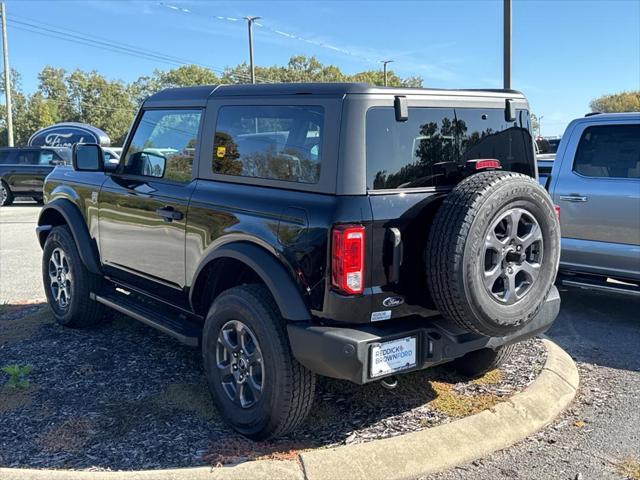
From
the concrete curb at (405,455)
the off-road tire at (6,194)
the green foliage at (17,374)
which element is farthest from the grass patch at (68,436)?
the off-road tire at (6,194)

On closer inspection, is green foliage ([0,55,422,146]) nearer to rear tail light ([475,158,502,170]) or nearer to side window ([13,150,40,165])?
side window ([13,150,40,165])

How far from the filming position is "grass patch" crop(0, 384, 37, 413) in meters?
3.86

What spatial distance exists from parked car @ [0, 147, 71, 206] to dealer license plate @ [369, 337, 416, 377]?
17.3 metres

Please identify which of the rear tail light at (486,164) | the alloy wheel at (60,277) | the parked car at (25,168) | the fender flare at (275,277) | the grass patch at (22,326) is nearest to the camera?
the fender flare at (275,277)

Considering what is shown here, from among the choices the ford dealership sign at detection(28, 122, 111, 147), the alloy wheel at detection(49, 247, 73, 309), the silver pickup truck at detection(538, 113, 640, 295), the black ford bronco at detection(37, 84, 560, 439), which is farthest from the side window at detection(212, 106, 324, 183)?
the ford dealership sign at detection(28, 122, 111, 147)

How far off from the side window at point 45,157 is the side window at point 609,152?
1618 cm

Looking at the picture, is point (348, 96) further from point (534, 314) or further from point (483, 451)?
point (483, 451)

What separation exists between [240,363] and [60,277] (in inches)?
106

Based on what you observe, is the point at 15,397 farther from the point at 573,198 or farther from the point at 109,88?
the point at 109,88

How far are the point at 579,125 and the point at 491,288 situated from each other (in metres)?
4.00

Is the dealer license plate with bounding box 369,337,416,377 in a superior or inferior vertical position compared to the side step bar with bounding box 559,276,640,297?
superior

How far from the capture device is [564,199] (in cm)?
630

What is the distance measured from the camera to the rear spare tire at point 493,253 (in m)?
3.03

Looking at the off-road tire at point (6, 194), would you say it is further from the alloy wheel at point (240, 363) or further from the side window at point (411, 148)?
the side window at point (411, 148)
